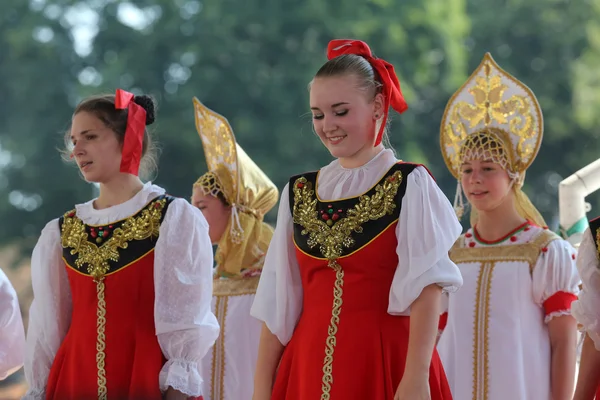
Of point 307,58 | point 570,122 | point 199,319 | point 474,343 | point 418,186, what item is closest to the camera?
point 418,186

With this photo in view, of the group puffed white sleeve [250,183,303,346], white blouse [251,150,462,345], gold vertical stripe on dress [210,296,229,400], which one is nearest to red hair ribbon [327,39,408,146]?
white blouse [251,150,462,345]

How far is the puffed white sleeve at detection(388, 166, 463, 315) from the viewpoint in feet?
8.46

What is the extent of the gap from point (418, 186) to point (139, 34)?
27.1 ft

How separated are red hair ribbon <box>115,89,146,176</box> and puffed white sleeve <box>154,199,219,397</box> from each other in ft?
0.76

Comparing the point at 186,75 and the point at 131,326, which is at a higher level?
the point at 186,75

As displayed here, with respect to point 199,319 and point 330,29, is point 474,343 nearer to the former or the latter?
point 199,319

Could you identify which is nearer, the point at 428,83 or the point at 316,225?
the point at 316,225

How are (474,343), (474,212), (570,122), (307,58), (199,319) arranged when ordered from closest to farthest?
(199,319), (474,343), (474,212), (307,58), (570,122)

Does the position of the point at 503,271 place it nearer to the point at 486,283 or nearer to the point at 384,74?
the point at 486,283

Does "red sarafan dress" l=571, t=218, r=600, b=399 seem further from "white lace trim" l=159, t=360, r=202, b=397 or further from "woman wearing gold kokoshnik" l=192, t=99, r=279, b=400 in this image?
"woman wearing gold kokoshnik" l=192, t=99, r=279, b=400

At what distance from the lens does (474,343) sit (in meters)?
4.11

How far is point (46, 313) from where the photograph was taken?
332 centimetres

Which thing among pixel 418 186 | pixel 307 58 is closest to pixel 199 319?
pixel 418 186

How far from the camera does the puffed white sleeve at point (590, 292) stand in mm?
3082
